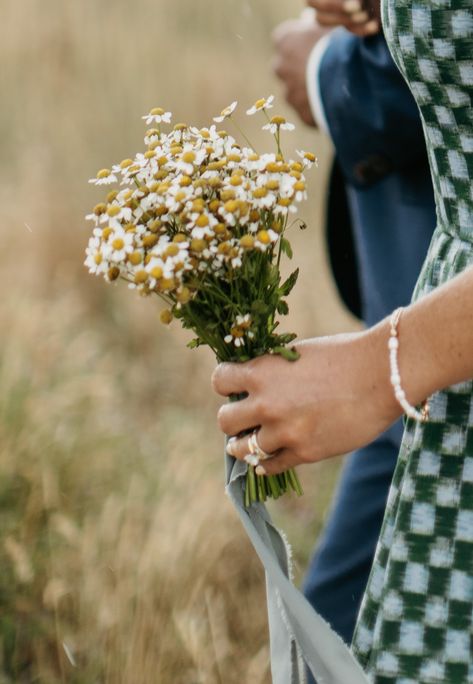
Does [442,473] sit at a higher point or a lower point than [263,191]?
lower

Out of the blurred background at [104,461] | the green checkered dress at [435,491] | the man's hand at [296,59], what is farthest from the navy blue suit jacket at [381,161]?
the blurred background at [104,461]

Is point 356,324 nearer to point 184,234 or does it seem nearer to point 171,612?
point 171,612

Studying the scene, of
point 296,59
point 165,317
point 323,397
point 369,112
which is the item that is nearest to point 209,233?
point 165,317

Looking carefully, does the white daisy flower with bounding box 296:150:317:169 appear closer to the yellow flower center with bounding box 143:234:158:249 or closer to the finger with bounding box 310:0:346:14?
the yellow flower center with bounding box 143:234:158:249

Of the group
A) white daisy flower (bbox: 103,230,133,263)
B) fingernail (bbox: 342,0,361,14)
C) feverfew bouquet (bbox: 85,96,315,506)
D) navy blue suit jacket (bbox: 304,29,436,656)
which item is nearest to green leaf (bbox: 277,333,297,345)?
feverfew bouquet (bbox: 85,96,315,506)

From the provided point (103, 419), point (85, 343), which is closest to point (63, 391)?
point (103, 419)

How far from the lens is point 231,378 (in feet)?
4.54

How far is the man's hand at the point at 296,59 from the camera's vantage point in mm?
2361

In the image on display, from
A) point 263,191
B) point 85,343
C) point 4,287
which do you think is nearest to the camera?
point 263,191

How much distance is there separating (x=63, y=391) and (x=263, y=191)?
2.32 metres

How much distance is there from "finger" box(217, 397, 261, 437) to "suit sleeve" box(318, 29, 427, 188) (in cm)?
82

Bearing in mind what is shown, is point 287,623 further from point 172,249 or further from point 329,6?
point 329,6

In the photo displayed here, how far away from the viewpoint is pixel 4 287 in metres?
4.84

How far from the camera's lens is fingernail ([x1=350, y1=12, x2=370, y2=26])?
2.09 meters
